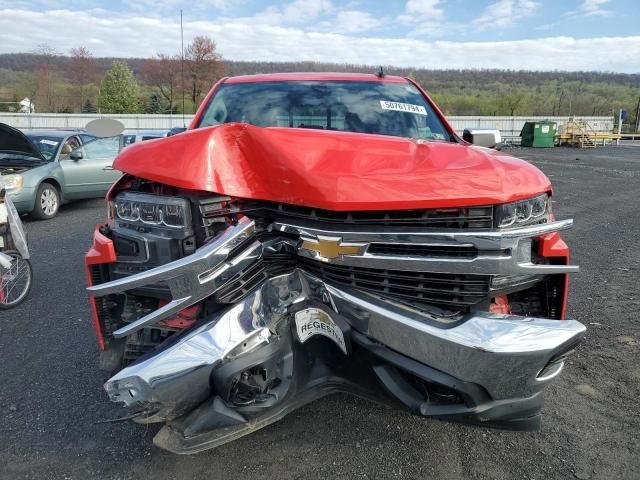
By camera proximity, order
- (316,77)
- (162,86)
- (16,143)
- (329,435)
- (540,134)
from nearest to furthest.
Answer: (329,435) → (316,77) → (16,143) → (162,86) → (540,134)

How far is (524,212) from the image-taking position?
6.86 feet

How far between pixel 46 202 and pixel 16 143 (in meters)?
1.15

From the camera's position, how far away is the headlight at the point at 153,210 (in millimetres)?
2035

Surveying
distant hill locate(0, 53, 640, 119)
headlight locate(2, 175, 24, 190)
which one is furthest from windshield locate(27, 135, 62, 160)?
distant hill locate(0, 53, 640, 119)

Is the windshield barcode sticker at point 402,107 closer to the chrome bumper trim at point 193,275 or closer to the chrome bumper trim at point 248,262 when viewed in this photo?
the chrome bumper trim at point 248,262

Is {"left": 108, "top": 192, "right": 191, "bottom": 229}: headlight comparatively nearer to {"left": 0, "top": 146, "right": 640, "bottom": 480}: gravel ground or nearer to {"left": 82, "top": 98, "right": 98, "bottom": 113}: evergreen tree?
{"left": 0, "top": 146, "right": 640, "bottom": 480}: gravel ground

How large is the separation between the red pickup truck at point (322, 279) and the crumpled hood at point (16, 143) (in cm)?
704

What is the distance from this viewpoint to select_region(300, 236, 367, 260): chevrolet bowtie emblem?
196 cm

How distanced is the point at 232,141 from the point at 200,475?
1531mm

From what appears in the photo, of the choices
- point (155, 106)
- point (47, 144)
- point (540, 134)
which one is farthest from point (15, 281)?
point (155, 106)

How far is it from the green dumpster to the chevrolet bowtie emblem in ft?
121

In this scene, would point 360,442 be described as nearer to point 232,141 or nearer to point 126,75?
point 232,141

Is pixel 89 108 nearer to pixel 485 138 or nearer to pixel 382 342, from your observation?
pixel 485 138

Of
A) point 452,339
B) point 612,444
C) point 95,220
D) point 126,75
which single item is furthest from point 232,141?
point 126,75
